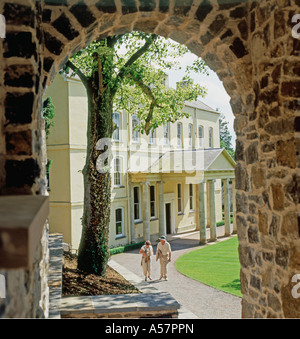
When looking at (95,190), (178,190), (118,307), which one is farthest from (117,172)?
(118,307)

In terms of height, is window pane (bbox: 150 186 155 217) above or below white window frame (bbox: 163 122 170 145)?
below

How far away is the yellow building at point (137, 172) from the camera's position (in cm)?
1827

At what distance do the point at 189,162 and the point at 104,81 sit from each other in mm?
14091

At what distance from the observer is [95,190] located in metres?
9.57

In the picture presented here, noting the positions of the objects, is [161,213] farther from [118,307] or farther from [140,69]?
[118,307]

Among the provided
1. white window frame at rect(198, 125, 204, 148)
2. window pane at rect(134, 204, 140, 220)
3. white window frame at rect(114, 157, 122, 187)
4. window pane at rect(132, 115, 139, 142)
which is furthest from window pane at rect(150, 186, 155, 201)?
white window frame at rect(198, 125, 204, 148)

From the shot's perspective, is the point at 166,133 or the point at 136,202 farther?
the point at 166,133

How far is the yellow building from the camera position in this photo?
1827 cm

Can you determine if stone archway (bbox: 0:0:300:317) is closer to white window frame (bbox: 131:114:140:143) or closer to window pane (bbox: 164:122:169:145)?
white window frame (bbox: 131:114:140:143)

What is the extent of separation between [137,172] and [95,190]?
1140 centimetres

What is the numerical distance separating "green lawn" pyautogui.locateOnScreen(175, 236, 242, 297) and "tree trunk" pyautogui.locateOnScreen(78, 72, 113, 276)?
4453 millimetres

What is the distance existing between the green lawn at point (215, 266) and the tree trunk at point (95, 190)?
445 cm
